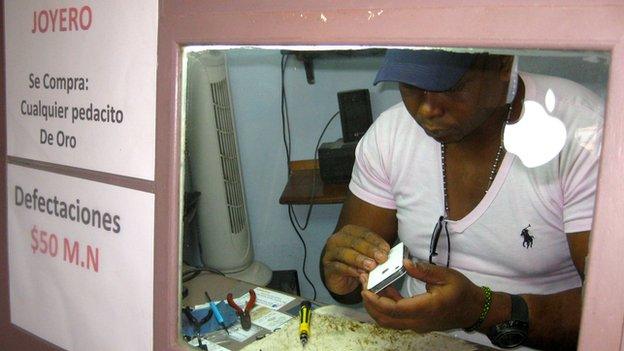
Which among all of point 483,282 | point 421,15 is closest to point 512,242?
point 483,282

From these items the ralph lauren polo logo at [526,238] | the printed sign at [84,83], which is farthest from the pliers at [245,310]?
the ralph lauren polo logo at [526,238]

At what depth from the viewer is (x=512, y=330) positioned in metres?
0.77

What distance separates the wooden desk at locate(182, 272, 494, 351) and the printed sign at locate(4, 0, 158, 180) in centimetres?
20

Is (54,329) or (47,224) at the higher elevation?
(47,224)

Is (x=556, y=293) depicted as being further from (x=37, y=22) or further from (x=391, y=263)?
(x=37, y=22)

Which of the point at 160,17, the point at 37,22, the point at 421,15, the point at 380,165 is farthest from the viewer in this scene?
the point at 380,165

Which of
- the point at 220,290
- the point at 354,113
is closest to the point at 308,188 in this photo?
the point at 354,113

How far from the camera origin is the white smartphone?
0.67m

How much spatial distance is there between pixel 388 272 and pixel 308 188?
1.66 ft

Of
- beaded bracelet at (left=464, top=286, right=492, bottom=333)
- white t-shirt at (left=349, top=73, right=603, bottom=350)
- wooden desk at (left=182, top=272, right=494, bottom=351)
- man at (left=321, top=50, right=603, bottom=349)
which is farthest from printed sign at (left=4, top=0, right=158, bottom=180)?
beaded bracelet at (left=464, top=286, right=492, bottom=333)

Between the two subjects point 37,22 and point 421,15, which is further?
point 37,22

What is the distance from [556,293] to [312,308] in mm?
395

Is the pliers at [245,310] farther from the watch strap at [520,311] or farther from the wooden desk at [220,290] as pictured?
the watch strap at [520,311]

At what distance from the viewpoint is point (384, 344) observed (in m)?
0.73
